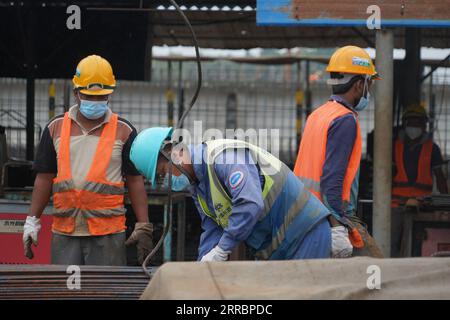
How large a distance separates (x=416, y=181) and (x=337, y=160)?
4.94 metres

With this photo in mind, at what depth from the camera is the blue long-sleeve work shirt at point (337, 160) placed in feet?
17.9

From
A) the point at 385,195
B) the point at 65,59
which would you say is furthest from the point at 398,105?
the point at 385,195

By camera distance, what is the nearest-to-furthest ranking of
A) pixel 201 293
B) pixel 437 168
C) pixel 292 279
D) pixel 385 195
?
pixel 201 293, pixel 292 279, pixel 385 195, pixel 437 168

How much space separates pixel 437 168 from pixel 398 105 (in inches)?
113

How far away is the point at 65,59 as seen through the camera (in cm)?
1228

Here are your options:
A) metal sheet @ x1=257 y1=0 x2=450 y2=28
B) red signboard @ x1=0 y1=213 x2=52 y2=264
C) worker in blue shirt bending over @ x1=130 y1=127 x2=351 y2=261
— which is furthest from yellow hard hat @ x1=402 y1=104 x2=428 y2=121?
worker in blue shirt bending over @ x1=130 y1=127 x2=351 y2=261

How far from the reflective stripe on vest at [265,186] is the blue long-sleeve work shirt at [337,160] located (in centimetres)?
57

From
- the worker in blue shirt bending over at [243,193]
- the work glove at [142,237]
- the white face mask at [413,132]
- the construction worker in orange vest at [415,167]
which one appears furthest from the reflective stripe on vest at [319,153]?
the white face mask at [413,132]

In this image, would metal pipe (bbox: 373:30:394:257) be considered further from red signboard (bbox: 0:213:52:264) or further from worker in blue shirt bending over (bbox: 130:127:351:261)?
red signboard (bbox: 0:213:52:264)

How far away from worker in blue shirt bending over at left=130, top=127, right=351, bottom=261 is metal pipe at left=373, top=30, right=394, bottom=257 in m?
2.23

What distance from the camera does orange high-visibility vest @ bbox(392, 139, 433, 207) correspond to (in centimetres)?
1010

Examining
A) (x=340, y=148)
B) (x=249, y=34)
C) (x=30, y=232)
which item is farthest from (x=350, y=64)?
(x=249, y=34)

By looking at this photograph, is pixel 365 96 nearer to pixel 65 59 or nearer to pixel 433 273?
pixel 433 273

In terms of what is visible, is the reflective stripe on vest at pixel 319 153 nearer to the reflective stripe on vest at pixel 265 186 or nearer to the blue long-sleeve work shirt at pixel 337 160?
the blue long-sleeve work shirt at pixel 337 160
